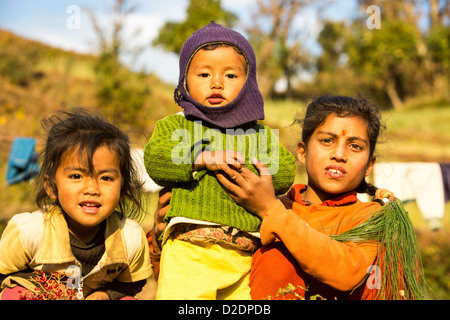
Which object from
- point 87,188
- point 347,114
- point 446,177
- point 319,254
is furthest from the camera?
point 446,177

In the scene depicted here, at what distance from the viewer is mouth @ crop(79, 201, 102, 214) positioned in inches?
86.8

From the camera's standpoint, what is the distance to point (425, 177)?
5.18 metres

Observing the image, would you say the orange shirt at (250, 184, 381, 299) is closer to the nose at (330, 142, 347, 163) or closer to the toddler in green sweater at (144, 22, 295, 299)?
the toddler in green sweater at (144, 22, 295, 299)

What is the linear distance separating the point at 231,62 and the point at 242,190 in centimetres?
64

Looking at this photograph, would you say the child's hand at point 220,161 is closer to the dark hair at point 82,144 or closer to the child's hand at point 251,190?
the child's hand at point 251,190

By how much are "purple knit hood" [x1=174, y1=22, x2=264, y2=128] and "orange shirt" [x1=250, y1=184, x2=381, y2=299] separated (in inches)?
18.4

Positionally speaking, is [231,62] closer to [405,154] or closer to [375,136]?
[375,136]

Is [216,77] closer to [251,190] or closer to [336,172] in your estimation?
[251,190]

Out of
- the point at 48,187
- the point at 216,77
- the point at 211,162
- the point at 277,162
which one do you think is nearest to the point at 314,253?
the point at 277,162

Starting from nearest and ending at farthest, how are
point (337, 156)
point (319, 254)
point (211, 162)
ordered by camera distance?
point (319, 254), point (211, 162), point (337, 156)

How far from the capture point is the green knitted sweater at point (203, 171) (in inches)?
81.7

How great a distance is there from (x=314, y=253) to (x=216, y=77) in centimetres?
94

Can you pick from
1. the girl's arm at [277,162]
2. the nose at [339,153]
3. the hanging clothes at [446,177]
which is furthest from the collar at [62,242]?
the hanging clothes at [446,177]

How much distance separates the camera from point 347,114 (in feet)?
8.00
